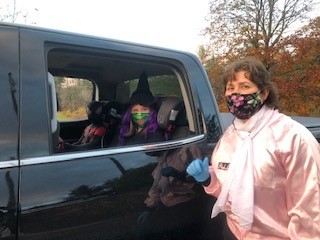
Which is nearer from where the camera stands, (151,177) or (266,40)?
(151,177)

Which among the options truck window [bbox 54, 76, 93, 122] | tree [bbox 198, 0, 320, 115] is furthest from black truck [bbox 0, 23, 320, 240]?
tree [bbox 198, 0, 320, 115]

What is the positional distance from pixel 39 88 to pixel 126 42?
590 millimetres

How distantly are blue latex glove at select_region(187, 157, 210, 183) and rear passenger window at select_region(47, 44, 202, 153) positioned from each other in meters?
0.32

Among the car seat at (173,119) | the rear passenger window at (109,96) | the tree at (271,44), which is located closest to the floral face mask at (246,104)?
the rear passenger window at (109,96)

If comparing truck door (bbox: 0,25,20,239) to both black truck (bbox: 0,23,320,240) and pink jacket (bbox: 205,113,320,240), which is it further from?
pink jacket (bbox: 205,113,320,240)

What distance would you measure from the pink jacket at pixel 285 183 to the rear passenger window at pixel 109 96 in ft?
2.18

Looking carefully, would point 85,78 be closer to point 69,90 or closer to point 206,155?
point 69,90

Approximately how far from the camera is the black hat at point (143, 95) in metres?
2.85

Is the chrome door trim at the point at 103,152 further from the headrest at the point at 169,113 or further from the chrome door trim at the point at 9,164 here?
the headrest at the point at 169,113

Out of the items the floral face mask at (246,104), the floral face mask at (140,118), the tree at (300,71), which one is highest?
the tree at (300,71)

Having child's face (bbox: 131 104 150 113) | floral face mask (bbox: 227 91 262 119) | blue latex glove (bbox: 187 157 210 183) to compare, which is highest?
floral face mask (bbox: 227 91 262 119)

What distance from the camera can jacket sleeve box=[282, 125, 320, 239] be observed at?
156 centimetres

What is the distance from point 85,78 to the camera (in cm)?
364

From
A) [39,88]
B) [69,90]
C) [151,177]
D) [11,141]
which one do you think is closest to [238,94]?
[151,177]
